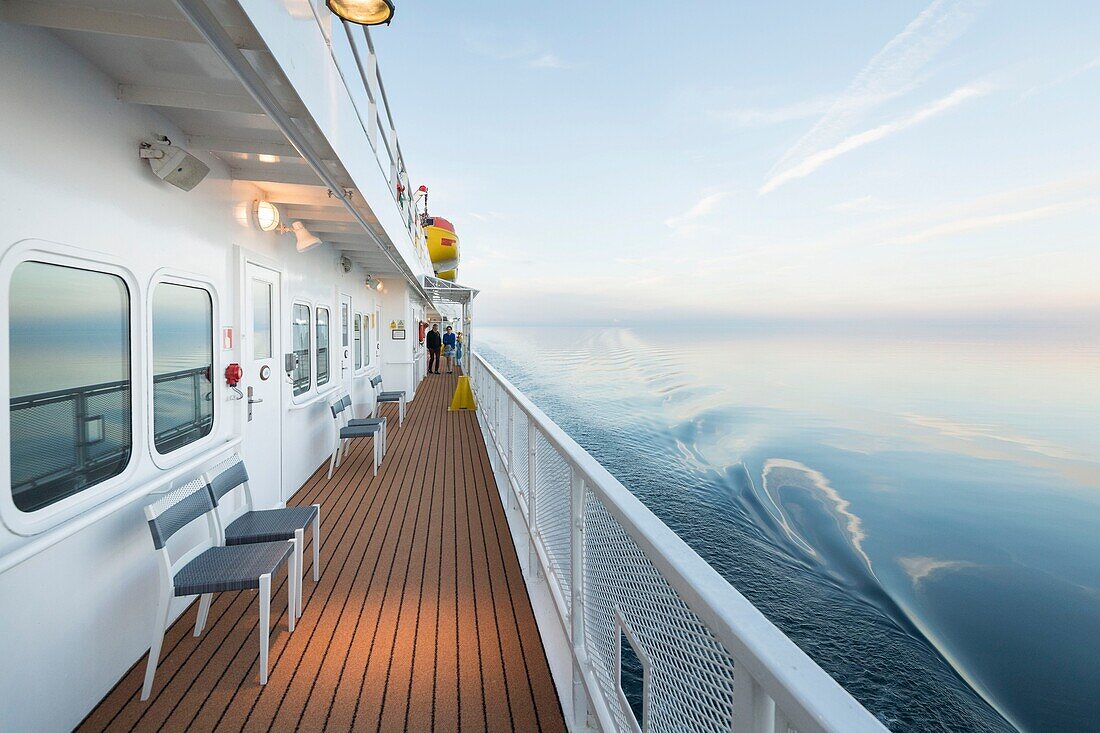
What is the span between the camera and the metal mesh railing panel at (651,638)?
2.79ft

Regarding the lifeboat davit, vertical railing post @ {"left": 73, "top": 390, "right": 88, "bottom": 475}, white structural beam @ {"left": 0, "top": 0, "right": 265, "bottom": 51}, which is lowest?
vertical railing post @ {"left": 73, "top": 390, "right": 88, "bottom": 475}

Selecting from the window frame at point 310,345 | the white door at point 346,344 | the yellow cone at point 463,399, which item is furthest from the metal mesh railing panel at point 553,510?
the yellow cone at point 463,399

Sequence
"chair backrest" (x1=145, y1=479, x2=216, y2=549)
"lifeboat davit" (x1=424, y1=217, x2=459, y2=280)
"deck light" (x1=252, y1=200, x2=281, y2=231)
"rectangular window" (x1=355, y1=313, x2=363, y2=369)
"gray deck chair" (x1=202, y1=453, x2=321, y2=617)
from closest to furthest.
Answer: "chair backrest" (x1=145, y1=479, x2=216, y2=549) < "gray deck chair" (x1=202, y1=453, x2=321, y2=617) < "deck light" (x1=252, y1=200, x2=281, y2=231) < "rectangular window" (x1=355, y1=313, x2=363, y2=369) < "lifeboat davit" (x1=424, y1=217, x2=459, y2=280)

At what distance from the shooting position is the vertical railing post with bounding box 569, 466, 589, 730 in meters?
1.63

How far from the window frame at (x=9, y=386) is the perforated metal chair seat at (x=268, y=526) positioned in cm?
52

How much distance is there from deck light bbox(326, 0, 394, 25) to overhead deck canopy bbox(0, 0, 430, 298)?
0.11 metres

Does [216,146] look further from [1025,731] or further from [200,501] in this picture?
[1025,731]

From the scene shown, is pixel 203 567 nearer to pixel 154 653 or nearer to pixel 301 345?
pixel 154 653

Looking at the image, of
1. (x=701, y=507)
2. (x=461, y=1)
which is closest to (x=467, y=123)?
(x=461, y=1)

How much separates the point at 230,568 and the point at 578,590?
1.36 m

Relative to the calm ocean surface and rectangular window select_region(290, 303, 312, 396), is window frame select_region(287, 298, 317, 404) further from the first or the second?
the calm ocean surface

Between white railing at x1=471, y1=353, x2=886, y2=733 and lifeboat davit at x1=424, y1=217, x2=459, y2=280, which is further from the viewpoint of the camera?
lifeboat davit at x1=424, y1=217, x2=459, y2=280

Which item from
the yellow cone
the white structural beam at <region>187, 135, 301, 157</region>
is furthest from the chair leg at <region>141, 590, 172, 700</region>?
the yellow cone

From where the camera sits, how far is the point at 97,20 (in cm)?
145
